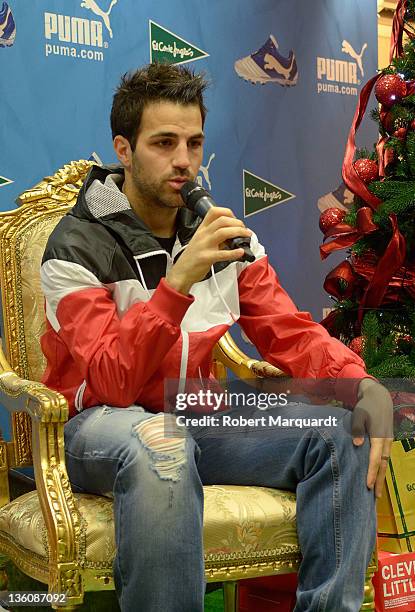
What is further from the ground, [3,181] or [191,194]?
[3,181]

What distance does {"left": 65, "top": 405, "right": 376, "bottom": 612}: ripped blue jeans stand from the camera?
1630 mm

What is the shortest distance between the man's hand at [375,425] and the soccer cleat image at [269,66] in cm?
191

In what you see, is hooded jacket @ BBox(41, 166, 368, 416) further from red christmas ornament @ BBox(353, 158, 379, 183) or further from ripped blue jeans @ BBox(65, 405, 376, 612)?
red christmas ornament @ BBox(353, 158, 379, 183)

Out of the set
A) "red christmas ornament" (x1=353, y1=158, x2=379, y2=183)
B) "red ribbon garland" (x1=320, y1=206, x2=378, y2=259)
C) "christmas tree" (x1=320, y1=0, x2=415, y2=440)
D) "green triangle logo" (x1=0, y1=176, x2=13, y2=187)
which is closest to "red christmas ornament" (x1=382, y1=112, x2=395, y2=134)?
"christmas tree" (x1=320, y1=0, x2=415, y2=440)

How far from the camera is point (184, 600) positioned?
1618 mm

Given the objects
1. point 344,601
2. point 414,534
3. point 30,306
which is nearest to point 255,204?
point 30,306

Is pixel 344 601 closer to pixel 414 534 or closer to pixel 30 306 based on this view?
pixel 414 534

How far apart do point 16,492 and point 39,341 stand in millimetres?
519

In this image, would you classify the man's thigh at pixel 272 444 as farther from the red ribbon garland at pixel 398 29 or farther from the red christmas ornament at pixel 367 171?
the red ribbon garland at pixel 398 29

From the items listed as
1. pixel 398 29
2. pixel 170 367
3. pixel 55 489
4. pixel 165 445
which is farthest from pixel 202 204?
pixel 398 29

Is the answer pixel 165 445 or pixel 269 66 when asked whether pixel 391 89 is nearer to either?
pixel 269 66

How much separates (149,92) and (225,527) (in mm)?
1068

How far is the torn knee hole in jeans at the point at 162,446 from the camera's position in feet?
5.49

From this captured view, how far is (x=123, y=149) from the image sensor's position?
2195mm
